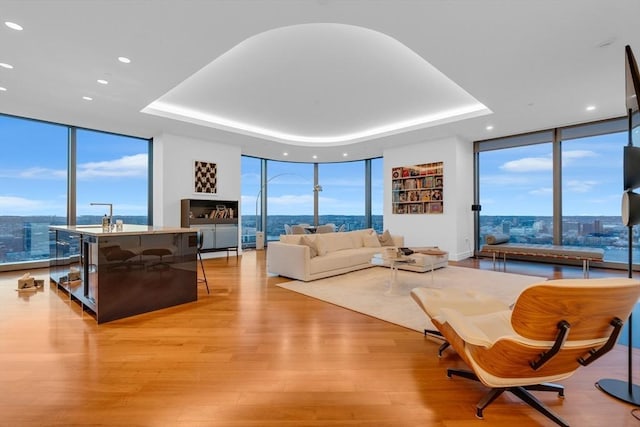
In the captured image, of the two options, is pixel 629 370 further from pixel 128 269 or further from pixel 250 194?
pixel 250 194

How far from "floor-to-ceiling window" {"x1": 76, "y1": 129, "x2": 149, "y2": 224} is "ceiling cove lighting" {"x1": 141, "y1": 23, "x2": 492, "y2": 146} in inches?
82.1

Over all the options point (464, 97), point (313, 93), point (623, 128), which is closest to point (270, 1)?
point (313, 93)

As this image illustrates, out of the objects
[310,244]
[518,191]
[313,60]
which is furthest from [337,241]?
[518,191]

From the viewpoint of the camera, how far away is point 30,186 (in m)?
5.76

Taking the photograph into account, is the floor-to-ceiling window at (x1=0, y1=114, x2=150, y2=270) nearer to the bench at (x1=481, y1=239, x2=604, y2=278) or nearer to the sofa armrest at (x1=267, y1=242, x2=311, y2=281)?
the sofa armrest at (x1=267, y1=242, x2=311, y2=281)

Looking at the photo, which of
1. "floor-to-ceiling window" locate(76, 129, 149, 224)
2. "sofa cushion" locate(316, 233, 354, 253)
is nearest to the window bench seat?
"sofa cushion" locate(316, 233, 354, 253)

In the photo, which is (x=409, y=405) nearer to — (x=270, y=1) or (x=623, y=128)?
(x=270, y=1)

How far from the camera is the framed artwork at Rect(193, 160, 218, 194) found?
704 centimetres

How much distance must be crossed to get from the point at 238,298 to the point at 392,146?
5.79 meters

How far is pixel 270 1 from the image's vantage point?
2.49 m

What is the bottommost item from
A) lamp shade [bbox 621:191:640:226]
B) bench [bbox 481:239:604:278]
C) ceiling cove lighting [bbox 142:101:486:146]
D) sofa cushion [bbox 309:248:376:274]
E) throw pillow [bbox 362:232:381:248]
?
sofa cushion [bbox 309:248:376:274]

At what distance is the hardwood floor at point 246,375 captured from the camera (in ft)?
5.57

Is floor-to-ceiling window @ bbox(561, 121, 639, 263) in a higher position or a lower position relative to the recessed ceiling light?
lower

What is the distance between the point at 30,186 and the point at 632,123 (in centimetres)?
871
